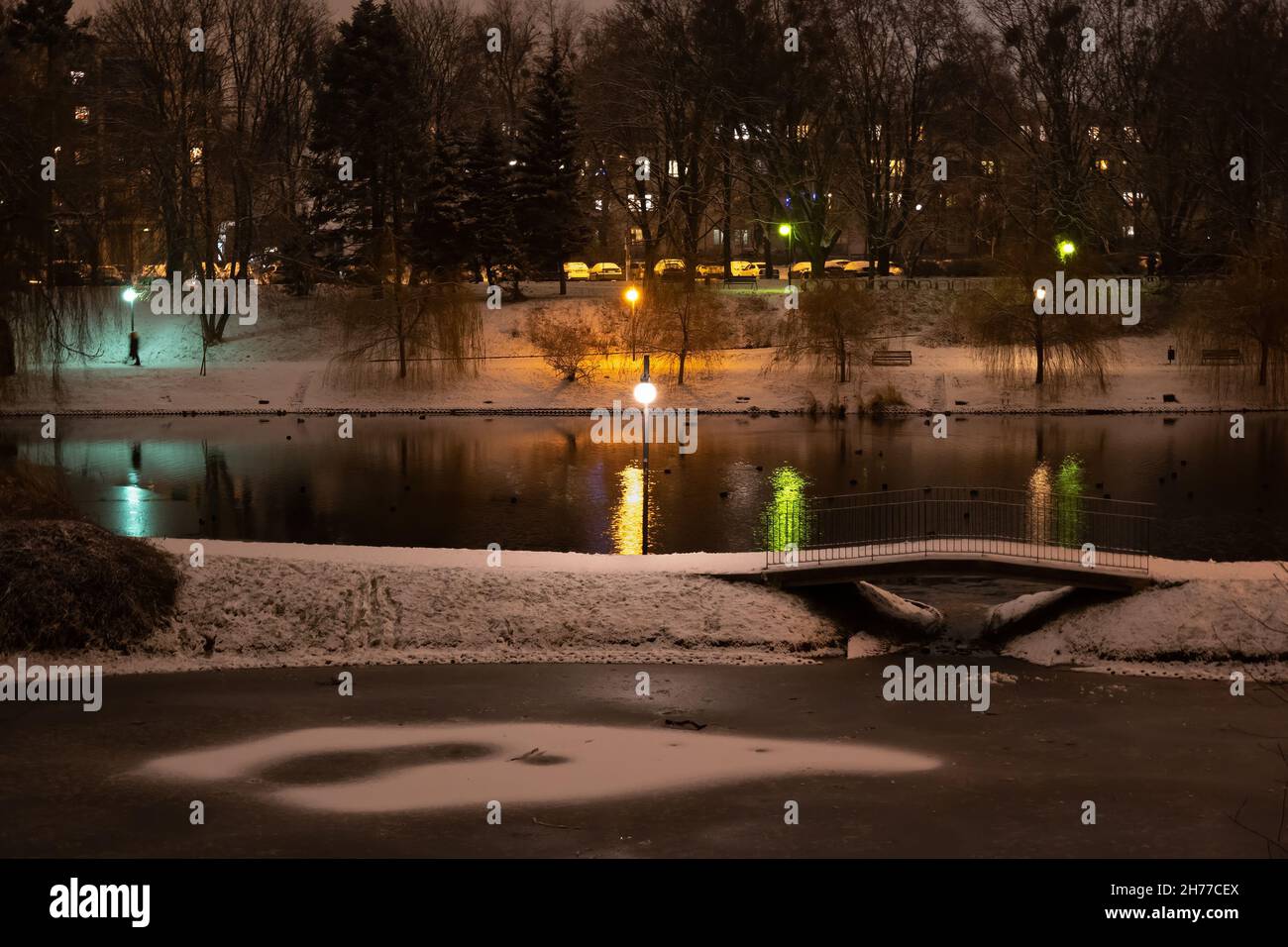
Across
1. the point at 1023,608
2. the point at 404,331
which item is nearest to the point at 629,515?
the point at 1023,608

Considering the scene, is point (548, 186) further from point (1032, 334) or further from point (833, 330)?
point (1032, 334)

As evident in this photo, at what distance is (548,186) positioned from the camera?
73625 millimetres

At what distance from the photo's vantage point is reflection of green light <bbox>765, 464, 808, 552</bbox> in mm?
29922

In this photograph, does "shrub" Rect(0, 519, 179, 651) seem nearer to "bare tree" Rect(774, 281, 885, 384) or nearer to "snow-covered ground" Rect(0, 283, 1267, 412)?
"snow-covered ground" Rect(0, 283, 1267, 412)

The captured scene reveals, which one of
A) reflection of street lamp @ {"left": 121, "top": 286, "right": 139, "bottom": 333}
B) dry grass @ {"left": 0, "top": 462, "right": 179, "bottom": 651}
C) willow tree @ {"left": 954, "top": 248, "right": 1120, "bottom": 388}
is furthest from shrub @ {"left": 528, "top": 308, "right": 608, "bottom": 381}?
dry grass @ {"left": 0, "top": 462, "right": 179, "bottom": 651}

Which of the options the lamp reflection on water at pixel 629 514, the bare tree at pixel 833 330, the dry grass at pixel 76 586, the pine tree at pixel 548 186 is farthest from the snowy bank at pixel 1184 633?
the pine tree at pixel 548 186

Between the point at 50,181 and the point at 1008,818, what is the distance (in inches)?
1268

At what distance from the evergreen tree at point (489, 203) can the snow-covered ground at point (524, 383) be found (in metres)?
4.30

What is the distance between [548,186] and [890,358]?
20.0m

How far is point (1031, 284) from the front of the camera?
60406 millimetres

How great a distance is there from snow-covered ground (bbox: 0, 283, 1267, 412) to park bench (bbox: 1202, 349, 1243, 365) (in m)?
0.78

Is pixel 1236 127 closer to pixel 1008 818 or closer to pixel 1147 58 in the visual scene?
pixel 1147 58

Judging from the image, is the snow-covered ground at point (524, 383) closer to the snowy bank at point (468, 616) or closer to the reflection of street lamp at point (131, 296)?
the reflection of street lamp at point (131, 296)
